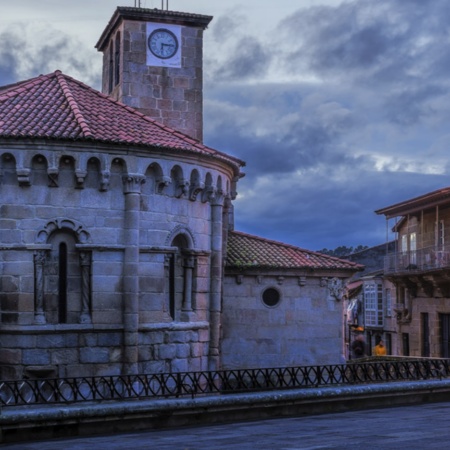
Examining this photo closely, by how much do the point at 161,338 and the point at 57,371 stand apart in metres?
2.70

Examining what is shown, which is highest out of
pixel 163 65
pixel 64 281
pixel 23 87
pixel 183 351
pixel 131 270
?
pixel 163 65

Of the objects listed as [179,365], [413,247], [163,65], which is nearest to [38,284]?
[179,365]

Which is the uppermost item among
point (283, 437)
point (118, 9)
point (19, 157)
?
point (118, 9)

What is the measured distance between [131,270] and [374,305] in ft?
125

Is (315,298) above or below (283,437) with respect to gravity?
above

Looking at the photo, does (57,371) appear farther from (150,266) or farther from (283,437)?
(283,437)

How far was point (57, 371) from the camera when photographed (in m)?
22.6

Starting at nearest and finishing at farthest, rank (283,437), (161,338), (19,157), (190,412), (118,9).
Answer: (283,437)
(190,412)
(19,157)
(161,338)
(118,9)

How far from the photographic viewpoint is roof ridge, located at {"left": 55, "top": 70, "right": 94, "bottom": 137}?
22.9m

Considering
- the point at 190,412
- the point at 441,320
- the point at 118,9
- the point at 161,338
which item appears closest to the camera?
the point at 190,412

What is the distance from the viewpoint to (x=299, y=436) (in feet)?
52.8

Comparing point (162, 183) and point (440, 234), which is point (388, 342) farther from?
point (162, 183)

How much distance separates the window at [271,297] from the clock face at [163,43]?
8589 millimetres

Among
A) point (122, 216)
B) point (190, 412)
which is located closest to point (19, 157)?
point (122, 216)
